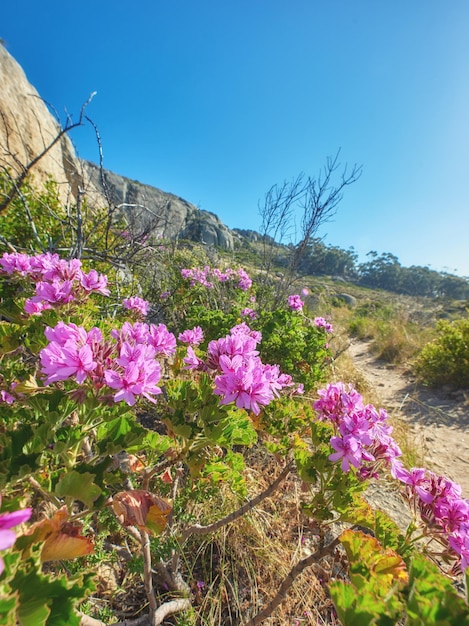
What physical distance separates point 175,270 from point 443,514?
620 cm

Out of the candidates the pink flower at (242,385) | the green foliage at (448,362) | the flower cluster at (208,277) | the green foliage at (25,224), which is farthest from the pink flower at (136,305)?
the green foliage at (448,362)

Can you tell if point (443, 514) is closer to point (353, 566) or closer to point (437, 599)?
point (353, 566)

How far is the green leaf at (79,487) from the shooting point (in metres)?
0.76

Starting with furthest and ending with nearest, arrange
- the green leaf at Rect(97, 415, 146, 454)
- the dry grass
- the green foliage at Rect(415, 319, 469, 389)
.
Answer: the green foliage at Rect(415, 319, 469, 389)
the dry grass
the green leaf at Rect(97, 415, 146, 454)

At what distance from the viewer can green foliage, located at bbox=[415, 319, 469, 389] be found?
5.54m

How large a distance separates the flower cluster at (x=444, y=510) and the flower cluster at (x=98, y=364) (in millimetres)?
1038

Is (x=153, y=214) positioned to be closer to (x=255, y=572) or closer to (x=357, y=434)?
(x=357, y=434)

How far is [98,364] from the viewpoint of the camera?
2.81 feet

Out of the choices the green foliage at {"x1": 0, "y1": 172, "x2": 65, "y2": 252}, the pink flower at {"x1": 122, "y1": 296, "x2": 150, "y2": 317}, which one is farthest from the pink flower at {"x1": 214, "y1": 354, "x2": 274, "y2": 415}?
the green foliage at {"x1": 0, "y1": 172, "x2": 65, "y2": 252}

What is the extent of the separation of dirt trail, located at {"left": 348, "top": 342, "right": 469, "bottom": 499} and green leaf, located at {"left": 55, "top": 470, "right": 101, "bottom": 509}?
12.2 feet

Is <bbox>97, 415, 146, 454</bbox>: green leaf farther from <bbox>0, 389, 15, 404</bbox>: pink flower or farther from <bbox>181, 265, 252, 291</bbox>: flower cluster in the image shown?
<bbox>181, 265, 252, 291</bbox>: flower cluster

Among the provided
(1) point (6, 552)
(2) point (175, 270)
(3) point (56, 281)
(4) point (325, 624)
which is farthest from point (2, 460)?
(2) point (175, 270)

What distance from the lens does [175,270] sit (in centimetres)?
658

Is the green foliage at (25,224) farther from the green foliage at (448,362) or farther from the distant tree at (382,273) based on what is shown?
the distant tree at (382,273)
